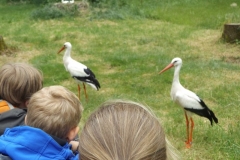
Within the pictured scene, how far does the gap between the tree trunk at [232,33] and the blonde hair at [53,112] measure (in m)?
8.22

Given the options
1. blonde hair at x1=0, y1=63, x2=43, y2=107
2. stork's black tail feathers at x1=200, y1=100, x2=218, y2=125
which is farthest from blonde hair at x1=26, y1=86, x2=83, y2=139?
stork's black tail feathers at x1=200, y1=100, x2=218, y2=125

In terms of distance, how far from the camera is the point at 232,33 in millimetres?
9914

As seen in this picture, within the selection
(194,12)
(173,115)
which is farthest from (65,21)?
(173,115)

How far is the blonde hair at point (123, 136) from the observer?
1383mm

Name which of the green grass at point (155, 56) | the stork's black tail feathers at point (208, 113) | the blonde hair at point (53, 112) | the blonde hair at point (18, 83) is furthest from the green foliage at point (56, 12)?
the blonde hair at point (53, 112)

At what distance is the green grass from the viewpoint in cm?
491

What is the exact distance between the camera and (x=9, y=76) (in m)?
2.59

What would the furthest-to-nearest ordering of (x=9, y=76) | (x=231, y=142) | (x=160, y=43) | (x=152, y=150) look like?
(x=160, y=43) → (x=231, y=142) → (x=9, y=76) → (x=152, y=150)

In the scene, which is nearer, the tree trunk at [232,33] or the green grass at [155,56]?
the green grass at [155,56]

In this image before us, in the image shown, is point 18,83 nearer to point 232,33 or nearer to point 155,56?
point 155,56

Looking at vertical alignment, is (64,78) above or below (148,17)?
above

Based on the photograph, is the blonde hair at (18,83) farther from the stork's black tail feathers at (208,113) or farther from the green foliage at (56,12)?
the green foliage at (56,12)

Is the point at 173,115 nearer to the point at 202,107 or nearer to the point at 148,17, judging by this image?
Answer: the point at 202,107

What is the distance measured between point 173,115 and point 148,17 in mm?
9598
